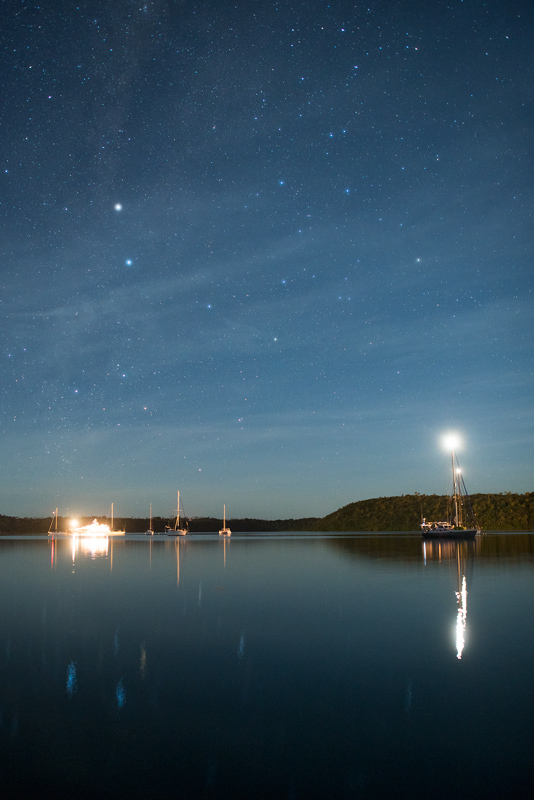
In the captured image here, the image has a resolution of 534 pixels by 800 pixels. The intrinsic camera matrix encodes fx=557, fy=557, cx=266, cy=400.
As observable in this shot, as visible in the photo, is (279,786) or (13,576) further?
(13,576)

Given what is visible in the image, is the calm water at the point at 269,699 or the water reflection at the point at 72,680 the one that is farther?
the water reflection at the point at 72,680

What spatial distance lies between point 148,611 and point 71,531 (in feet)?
614

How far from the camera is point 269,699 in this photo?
480 inches

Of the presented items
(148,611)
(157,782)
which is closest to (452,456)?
(148,611)

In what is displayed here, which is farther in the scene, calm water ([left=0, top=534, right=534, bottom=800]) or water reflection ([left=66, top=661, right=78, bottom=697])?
water reflection ([left=66, top=661, right=78, bottom=697])

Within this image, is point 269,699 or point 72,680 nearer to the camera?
point 269,699

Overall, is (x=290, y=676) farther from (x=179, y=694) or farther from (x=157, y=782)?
(x=157, y=782)

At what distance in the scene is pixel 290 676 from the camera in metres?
14.0

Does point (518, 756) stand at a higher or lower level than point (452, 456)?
lower

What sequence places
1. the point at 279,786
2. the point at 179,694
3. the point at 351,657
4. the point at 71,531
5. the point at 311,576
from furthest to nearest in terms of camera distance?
the point at 71,531 < the point at 311,576 < the point at 351,657 < the point at 179,694 < the point at 279,786

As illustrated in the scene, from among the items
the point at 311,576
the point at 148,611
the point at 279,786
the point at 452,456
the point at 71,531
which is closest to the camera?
the point at 279,786

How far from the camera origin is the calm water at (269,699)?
848 cm

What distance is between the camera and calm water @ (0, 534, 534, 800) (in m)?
8.48

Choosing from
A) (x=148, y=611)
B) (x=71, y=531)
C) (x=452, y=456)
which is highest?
(x=452, y=456)
